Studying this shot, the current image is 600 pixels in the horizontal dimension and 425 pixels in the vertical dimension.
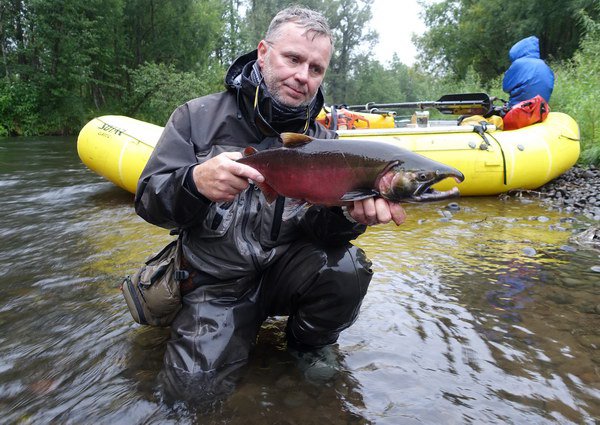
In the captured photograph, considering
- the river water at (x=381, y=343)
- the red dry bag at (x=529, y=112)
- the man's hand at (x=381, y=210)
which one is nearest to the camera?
the man's hand at (x=381, y=210)

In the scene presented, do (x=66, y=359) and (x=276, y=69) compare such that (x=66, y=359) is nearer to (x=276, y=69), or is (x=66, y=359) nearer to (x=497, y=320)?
(x=276, y=69)

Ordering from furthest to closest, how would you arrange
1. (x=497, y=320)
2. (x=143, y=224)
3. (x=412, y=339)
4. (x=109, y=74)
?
(x=109, y=74)
(x=143, y=224)
(x=497, y=320)
(x=412, y=339)

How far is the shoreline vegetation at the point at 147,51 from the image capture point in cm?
2492

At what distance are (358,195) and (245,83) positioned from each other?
41.8 inches

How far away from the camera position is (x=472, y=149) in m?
7.42

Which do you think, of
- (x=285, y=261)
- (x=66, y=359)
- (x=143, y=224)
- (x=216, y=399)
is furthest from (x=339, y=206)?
(x=143, y=224)

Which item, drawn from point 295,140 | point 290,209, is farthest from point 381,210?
point 290,209

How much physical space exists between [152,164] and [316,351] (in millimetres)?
1560

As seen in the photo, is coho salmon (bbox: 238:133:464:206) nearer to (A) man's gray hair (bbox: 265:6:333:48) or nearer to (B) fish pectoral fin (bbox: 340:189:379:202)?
(B) fish pectoral fin (bbox: 340:189:379:202)

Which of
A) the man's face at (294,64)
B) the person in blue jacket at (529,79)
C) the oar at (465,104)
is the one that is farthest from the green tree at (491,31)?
the man's face at (294,64)

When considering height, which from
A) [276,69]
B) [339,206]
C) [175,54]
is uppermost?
[175,54]

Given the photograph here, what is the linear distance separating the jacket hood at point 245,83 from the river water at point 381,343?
1628 millimetres

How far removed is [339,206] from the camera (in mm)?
2367

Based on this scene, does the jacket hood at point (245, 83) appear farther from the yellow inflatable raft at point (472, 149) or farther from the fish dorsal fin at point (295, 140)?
the yellow inflatable raft at point (472, 149)
